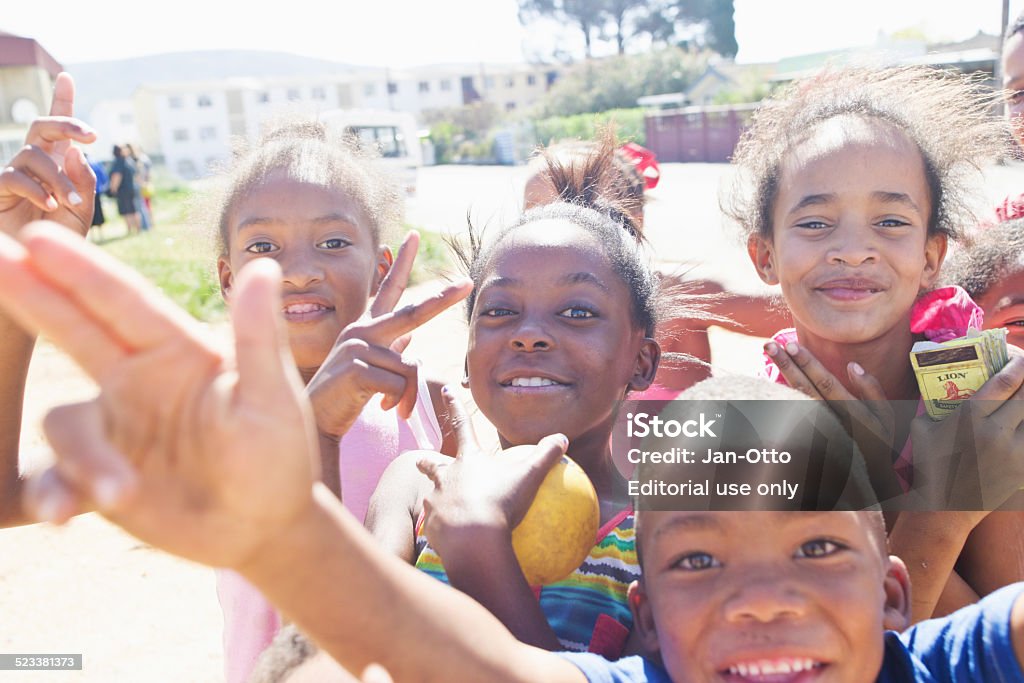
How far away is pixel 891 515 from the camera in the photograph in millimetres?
1734

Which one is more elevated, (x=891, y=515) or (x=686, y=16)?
(x=686, y=16)

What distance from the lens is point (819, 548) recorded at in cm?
132

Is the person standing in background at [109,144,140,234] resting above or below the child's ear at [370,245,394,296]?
above

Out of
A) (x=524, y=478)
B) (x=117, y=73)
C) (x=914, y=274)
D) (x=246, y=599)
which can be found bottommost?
(x=246, y=599)

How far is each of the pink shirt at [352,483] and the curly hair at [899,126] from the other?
3.88ft

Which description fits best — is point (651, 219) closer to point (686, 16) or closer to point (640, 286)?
point (640, 286)

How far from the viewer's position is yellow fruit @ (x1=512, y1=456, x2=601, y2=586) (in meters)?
1.46

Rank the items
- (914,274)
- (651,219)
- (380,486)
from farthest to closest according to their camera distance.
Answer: (651,219)
(914,274)
(380,486)

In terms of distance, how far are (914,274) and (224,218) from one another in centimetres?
203

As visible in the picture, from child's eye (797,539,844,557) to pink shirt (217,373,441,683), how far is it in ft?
3.80

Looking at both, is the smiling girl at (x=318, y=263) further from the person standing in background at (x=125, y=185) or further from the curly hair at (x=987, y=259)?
the person standing in background at (x=125, y=185)

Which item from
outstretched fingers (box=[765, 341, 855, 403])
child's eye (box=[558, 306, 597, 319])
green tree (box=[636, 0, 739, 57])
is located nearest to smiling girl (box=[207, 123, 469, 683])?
child's eye (box=[558, 306, 597, 319])

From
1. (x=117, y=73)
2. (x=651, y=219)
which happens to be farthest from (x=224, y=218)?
(x=117, y=73)

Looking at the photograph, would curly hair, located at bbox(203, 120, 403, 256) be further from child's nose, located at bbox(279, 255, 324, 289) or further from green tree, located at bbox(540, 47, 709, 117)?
green tree, located at bbox(540, 47, 709, 117)
